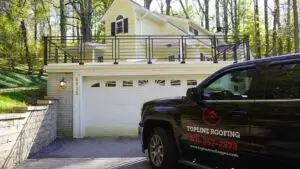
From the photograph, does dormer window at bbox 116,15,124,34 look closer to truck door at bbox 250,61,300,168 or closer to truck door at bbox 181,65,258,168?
truck door at bbox 181,65,258,168

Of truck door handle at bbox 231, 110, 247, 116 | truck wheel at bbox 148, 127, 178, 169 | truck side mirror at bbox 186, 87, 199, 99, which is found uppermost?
truck side mirror at bbox 186, 87, 199, 99

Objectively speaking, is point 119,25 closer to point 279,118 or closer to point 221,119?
point 221,119

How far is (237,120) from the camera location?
4.78 m

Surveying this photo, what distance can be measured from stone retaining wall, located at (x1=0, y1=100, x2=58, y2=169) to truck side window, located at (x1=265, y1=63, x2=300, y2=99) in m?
4.79

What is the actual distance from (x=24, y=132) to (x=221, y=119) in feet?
17.0

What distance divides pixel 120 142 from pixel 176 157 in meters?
6.13

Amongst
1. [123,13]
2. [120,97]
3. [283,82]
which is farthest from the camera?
[123,13]

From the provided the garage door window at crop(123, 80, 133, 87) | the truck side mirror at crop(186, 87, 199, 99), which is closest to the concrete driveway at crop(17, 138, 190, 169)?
the garage door window at crop(123, 80, 133, 87)

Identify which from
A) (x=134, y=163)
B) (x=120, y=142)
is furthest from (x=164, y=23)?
(x=134, y=163)

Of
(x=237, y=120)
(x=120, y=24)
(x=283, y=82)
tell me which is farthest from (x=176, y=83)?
(x=283, y=82)

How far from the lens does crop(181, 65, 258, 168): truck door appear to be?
15.6 feet

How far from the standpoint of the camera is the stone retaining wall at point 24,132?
24.1ft

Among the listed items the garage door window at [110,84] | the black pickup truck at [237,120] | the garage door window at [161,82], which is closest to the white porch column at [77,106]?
the garage door window at [110,84]

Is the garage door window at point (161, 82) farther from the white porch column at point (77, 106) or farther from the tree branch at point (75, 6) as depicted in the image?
the tree branch at point (75, 6)
